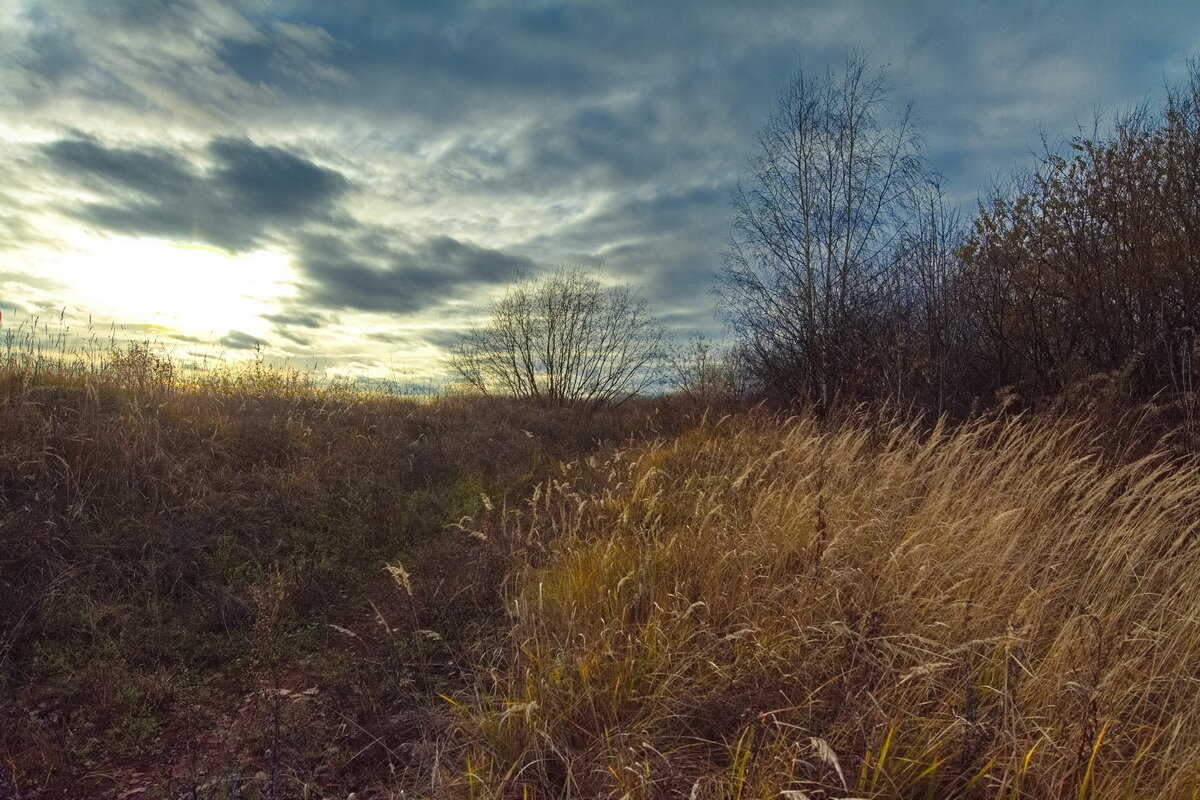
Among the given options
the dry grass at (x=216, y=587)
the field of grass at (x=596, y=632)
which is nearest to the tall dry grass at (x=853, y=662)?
the field of grass at (x=596, y=632)

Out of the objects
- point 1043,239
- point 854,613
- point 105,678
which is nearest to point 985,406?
point 1043,239

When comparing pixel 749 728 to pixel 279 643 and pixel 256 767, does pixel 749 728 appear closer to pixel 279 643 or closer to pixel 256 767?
pixel 256 767

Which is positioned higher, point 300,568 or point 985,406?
point 985,406

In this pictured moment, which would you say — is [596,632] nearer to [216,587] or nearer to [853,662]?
[853,662]

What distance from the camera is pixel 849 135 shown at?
1352cm

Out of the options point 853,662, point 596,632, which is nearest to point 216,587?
point 596,632

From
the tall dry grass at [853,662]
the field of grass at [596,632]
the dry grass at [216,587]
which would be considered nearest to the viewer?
the tall dry grass at [853,662]

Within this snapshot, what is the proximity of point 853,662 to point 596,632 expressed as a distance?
1.24 metres

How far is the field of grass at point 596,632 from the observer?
7.46 feet

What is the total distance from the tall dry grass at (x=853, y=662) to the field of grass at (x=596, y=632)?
0.02 m

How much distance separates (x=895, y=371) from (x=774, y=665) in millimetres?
8149

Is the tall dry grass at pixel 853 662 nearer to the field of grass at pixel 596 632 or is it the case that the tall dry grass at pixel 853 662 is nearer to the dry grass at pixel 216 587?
the field of grass at pixel 596 632

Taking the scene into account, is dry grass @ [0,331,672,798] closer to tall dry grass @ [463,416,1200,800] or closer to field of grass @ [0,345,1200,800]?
field of grass @ [0,345,1200,800]

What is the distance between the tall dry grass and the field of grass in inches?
0.8
